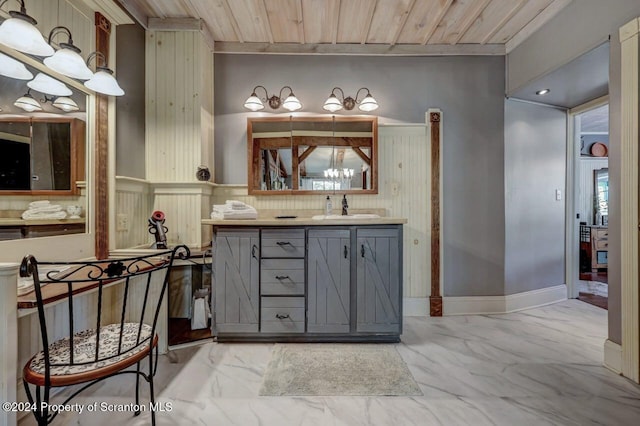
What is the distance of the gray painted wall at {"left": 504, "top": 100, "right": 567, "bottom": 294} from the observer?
2.93m

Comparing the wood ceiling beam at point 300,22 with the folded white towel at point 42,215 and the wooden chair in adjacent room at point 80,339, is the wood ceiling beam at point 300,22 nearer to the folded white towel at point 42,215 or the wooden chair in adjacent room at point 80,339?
the wooden chair in adjacent room at point 80,339

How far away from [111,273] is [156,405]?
2.98 ft

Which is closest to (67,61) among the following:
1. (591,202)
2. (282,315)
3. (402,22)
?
(282,315)

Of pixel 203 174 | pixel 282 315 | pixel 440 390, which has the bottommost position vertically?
pixel 440 390

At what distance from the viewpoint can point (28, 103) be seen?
1.48 metres

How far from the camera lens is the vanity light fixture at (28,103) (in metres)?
1.44

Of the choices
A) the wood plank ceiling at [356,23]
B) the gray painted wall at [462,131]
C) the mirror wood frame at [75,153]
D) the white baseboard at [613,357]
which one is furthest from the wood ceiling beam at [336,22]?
the white baseboard at [613,357]

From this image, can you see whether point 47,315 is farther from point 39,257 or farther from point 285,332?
point 285,332

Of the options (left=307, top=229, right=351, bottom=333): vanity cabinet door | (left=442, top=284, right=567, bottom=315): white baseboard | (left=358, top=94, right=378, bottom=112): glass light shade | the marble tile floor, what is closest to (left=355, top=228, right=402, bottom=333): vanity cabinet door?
(left=307, top=229, right=351, bottom=333): vanity cabinet door

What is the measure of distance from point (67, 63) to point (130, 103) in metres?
0.90

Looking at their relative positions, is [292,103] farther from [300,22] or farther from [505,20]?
[505,20]

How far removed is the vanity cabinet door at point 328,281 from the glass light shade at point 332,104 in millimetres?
1294

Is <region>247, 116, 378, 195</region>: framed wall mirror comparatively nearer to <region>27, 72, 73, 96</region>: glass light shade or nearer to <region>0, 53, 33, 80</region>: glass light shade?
<region>27, 72, 73, 96</region>: glass light shade

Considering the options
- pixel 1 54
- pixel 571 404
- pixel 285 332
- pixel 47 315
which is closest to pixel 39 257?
pixel 47 315
